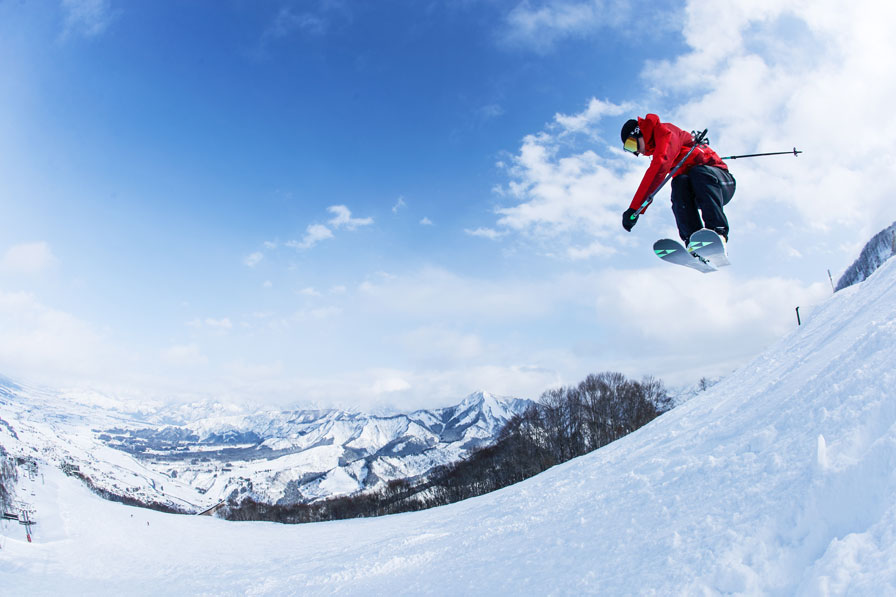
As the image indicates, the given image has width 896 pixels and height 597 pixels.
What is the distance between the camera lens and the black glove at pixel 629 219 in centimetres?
717

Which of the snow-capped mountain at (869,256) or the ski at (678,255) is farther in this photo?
the snow-capped mountain at (869,256)

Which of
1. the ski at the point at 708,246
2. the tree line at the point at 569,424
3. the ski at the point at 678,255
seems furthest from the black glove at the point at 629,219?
the tree line at the point at 569,424

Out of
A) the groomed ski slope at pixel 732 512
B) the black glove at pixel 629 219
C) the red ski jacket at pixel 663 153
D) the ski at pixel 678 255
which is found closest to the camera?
the groomed ski slope at pixel 732 512

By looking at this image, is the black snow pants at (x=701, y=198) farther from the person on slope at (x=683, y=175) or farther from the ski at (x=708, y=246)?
the ski at (x=708, y=246)

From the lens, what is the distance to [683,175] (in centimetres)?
722

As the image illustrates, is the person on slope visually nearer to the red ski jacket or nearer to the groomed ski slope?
the red ski jacket

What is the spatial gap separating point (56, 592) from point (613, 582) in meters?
32.7

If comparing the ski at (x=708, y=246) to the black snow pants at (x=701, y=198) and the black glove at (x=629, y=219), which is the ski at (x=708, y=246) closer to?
the black snow pants at (x=701, y=198)

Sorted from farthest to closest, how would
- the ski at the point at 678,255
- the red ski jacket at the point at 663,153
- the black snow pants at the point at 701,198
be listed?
the ski at the point at 678,255, the black snow pants at the point at 701,198, the red ski jacket at the point at 663,153

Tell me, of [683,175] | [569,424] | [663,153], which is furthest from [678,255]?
[569,424]

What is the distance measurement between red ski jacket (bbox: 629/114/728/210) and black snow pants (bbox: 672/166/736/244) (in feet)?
0.51

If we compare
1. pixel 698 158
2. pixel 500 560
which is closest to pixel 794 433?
pixel 500 560

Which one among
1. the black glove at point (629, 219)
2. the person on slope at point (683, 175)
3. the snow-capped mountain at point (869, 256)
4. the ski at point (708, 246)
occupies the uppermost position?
the snow-capped mountain at point (869, 256)

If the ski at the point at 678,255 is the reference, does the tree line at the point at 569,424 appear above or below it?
below
